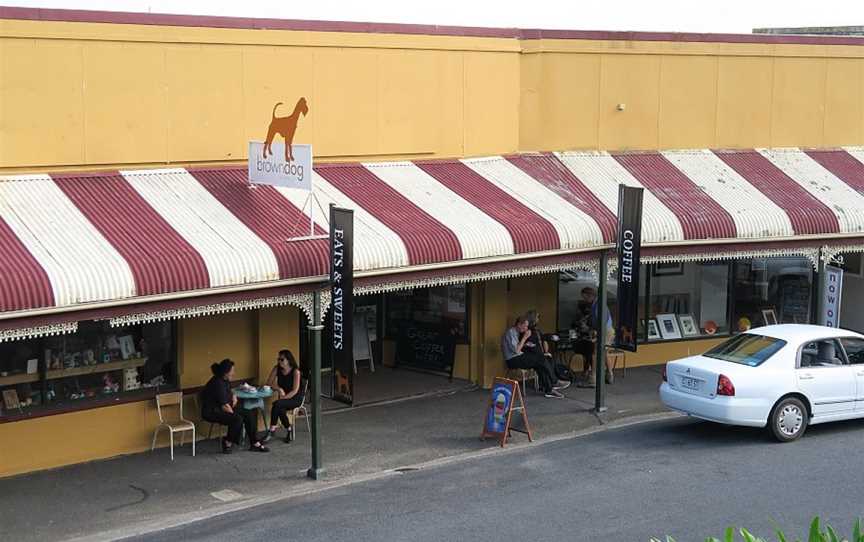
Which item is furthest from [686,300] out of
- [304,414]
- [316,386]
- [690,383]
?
[316,386]

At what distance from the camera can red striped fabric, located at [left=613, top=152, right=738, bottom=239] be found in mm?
17422

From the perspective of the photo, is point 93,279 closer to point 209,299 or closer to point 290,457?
point 209,299

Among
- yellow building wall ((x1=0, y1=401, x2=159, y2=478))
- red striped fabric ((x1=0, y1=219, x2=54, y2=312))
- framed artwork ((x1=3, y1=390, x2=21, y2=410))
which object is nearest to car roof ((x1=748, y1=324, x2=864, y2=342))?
Answer: yellow building wall ((x1=0, y1=401, x2=159, y2=478))

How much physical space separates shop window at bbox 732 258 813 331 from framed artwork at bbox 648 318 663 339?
165 cm

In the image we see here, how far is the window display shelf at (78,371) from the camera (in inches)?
538

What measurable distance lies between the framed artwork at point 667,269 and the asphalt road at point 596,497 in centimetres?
531

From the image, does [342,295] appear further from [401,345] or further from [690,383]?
[401,345]

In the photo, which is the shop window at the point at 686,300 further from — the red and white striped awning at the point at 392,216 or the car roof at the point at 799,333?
the car roof at the point at 799,333

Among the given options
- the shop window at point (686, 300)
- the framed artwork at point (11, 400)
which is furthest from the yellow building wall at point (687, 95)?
the framed artwork at point (11, 400)

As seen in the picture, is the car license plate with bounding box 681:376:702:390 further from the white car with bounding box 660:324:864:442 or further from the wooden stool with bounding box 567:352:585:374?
the wooden stool with bounding box 567:352:585:374

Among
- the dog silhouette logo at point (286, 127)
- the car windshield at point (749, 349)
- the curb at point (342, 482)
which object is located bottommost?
the curb at point (342, 482)

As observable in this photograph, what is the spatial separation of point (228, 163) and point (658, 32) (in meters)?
8.01

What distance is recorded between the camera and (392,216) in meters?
15.2

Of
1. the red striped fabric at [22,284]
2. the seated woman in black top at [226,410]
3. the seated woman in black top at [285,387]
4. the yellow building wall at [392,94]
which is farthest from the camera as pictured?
the seated woman in black top at [285,387]
